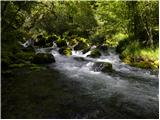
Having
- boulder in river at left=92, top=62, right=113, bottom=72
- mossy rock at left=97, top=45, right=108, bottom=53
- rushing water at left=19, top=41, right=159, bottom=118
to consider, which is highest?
mossy rock at left=97, top=45, right=108, bottom=53

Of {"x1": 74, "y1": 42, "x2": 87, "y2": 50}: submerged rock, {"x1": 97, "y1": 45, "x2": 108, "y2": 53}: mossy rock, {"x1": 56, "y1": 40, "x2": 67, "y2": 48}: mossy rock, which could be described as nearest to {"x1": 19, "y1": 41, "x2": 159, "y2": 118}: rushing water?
{"x1": 97, "y1": 45, "x2": 108, "y2": 53}: mossy rock

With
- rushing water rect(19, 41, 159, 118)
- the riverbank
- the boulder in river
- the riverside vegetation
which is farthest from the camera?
the riverbank

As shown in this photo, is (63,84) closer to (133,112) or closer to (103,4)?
(133,112)

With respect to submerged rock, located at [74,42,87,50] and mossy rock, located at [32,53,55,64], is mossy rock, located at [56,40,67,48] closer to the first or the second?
submerged rock, located at [74,42,87,50]

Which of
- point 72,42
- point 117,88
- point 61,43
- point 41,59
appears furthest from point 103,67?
point 72,42

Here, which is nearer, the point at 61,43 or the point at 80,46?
the point at 80,46

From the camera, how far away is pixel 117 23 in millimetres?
20609

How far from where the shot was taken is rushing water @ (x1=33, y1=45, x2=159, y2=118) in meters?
8.88

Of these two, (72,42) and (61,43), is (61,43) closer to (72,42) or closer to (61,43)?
(61,43)

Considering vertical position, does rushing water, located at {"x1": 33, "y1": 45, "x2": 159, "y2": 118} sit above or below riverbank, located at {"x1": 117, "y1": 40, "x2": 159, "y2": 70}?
below

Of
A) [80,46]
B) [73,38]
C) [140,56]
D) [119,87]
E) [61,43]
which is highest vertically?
[73,38]

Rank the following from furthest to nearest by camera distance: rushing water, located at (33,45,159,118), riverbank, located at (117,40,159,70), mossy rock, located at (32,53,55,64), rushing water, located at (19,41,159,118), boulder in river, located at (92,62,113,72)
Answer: mossy rock, located at (32,53,55,64) → riverbank, located at (117,40,159,70) → boulder in river, located at (92,62,113,72) → rushing water, located at (33,45,159,118) → rushing water, located at (19,41,159,118)

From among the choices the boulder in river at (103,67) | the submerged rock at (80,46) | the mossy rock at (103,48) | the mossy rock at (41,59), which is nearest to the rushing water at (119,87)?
the boulder in river at (103,67)

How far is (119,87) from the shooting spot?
37.9ft
